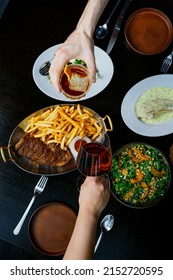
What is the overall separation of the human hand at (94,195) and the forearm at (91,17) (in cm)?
82

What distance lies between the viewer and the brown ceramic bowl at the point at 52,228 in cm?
202

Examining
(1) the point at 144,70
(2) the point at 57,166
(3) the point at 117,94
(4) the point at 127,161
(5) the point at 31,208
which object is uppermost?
(1) the point at 144,70

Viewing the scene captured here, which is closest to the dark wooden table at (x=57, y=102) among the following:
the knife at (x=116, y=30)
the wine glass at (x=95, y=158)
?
the knife at (x=116, y=30)

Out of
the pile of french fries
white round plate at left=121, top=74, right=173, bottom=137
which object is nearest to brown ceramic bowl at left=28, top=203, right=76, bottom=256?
the pile of french fries

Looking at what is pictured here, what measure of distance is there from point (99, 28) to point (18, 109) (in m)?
0.70

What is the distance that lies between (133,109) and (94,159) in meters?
0.58

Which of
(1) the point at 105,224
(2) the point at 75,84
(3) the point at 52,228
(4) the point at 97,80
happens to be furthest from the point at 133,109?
(3) the point at 52,228

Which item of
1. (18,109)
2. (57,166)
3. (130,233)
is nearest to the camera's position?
(130,233)

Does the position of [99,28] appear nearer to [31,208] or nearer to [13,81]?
[13,81]

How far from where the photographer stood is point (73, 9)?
2.43m

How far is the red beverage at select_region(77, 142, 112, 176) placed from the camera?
1734 millimetres

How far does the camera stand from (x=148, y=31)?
2.29 m

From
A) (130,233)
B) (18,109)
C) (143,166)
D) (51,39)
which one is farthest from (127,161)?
(51,39)

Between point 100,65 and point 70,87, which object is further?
point 100,65
